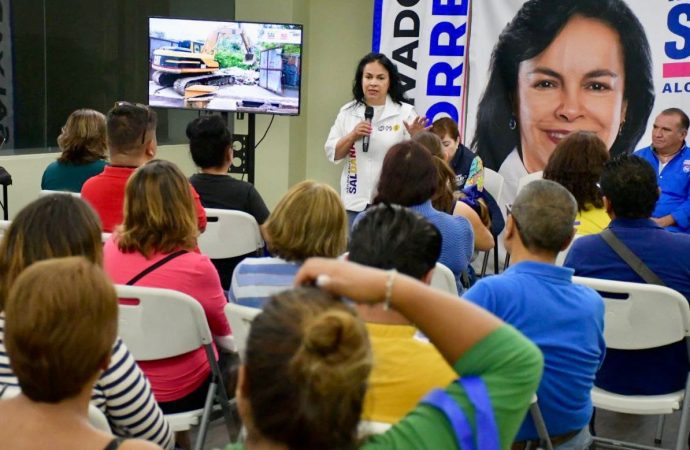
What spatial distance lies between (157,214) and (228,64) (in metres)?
3.60

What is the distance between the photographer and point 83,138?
4.29 meters

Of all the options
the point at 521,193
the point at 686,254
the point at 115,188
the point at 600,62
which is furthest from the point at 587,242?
the point at 600,62

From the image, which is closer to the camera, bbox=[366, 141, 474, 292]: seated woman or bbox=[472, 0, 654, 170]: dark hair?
bbox=[366, 141, 474, 292]: seated woman

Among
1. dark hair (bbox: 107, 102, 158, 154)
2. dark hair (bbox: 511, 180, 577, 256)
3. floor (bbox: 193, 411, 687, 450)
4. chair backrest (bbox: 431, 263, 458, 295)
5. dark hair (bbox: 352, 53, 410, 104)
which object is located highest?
dark hair (bbox: 352, 53, 410, 104)

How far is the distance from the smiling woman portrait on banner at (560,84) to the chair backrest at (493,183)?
0.22m

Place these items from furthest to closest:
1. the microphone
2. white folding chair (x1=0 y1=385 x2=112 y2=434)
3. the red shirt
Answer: the microphone
the red shirt
white folding chair (x1=0 y1=385 x2=112 y2=434)

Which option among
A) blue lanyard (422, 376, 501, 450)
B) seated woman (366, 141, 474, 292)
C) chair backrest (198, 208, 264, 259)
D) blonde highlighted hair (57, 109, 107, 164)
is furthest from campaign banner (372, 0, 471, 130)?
blue lanyard (422, 376, 501, 450)

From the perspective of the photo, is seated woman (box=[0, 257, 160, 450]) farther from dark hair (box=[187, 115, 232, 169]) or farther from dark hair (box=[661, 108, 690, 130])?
dark hair (box=[661, 108, 690, 130])

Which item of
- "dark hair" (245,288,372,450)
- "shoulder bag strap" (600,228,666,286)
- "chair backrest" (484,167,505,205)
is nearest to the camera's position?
"dark hair" (245,288,372,450)

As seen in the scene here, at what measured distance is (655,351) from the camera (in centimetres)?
294

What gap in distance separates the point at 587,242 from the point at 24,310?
7.54 feet

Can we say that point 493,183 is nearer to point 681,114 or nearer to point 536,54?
point 536,54

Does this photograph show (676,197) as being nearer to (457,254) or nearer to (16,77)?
(457,254)

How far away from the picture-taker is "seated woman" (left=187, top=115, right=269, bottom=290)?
153 inches
